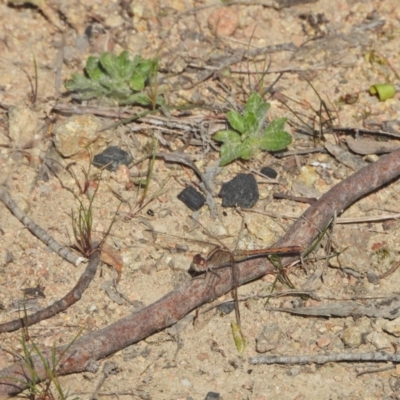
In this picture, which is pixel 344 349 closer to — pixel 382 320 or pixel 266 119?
pixel 382 320

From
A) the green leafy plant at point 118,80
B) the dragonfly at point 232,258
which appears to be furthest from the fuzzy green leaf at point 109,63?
the dragonfly at point 232,258

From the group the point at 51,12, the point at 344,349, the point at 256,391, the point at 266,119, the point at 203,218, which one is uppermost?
the point at 51,12

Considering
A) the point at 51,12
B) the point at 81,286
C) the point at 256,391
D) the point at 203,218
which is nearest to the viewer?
the point at 256,391

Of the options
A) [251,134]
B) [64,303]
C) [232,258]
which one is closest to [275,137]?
[251,134]

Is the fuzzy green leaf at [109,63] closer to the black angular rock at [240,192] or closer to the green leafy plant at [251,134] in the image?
the green leafy plant at [251,134]

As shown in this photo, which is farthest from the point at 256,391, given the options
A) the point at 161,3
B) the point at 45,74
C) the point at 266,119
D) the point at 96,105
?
the point at 161,3

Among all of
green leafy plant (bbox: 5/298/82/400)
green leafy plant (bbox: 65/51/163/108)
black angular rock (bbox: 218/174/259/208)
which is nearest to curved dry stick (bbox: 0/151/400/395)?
green leafy plant (bbox: 5/298/82/400)

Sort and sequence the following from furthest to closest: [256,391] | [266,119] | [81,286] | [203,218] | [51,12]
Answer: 1. [51,12]
2. [266,119]
3. [203,218]
4. [81,286]
5. [256,391]

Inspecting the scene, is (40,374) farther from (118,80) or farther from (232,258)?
(118,80)
